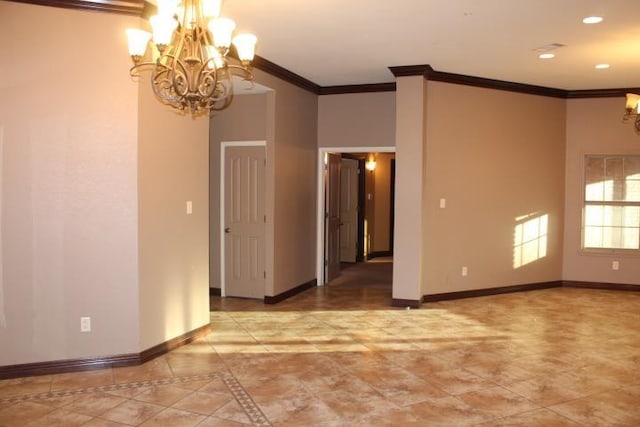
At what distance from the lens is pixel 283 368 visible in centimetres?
420

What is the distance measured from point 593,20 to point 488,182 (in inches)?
109

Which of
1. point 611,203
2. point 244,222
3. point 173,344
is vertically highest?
point 611,203

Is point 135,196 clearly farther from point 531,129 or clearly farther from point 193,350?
point 531,129

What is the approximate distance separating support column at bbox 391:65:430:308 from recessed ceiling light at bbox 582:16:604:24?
74.9 inches

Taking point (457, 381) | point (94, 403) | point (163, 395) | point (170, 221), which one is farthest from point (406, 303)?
point (94, 403)

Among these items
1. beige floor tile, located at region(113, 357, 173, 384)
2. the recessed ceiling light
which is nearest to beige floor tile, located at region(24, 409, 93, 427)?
beige floor tile, located at region(113, 357, 173, 384)

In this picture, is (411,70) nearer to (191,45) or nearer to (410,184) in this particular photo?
(410,184)

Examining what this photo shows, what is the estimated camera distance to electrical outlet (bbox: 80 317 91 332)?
13.3ft

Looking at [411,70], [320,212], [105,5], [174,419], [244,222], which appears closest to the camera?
[174,419]

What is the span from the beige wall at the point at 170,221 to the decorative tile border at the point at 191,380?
501 millimetres

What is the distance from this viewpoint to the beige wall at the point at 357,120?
23.6 feet

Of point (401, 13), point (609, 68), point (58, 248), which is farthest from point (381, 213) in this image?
point (58, 248)

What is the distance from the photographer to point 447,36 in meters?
4.98

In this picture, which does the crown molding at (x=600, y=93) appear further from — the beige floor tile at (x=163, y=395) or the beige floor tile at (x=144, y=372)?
the beige floor tile at (x=163, y=395)
